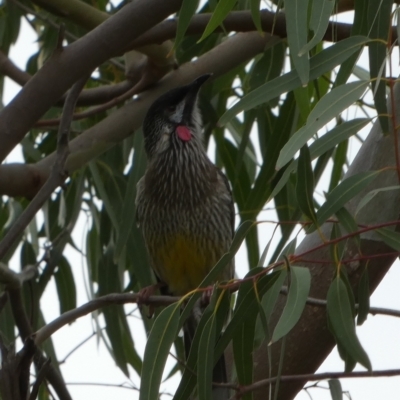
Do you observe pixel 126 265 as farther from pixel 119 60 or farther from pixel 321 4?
pixel 321 4

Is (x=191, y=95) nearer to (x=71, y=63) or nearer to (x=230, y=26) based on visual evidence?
(x=230, y=26)

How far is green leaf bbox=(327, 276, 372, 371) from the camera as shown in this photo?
1.60 metres

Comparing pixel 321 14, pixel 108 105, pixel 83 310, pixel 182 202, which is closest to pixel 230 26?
pixel 108 105

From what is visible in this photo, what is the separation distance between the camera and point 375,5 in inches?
75.0

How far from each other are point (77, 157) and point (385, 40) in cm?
125

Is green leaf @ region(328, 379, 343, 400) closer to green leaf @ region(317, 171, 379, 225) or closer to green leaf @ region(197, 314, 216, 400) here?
green leaf @ region(197, 314, 216, 400)

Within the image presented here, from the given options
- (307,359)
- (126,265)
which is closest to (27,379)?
(307,359)

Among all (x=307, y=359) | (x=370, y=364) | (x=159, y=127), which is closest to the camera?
(x=370, y=364)

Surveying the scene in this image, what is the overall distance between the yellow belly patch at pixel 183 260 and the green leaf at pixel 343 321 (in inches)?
63.2

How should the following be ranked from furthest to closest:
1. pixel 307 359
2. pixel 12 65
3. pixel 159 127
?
1. pixel 159 127
2. pixel 12 65
3. pixel 307 359

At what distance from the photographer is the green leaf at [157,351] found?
1708 mm

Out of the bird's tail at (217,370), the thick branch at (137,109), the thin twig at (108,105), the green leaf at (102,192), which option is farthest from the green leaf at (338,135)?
the green leaf at (102,192)

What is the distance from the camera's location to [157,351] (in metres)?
1.73

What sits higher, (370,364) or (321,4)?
(321,4)
